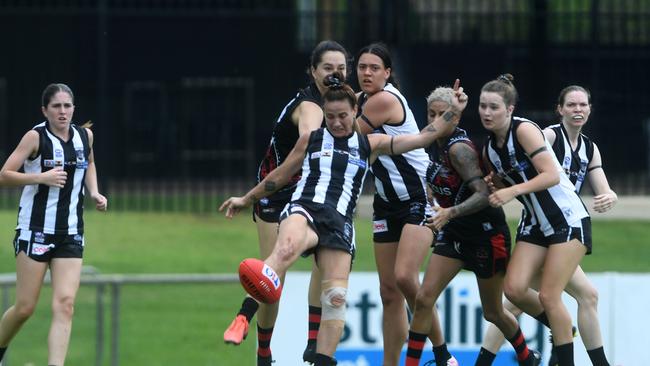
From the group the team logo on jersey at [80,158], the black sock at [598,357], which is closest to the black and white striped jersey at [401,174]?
the black sock at [598,357]

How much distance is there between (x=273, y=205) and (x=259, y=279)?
1562 millimetres

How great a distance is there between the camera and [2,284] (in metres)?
12.1

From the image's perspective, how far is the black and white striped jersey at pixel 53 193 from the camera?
1013 centimetres

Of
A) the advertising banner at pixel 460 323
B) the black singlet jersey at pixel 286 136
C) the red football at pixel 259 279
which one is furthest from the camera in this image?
the advertising banner at pixel 460 323

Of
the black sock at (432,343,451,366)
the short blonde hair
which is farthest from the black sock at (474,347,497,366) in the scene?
the short blonde hair

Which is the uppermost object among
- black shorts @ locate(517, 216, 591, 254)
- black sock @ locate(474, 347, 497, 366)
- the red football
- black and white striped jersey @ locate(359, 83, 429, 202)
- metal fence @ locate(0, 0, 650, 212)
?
metal fence @ locate(0, 0, 650, 212)

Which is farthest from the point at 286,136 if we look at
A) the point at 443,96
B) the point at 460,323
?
the point at 460,323

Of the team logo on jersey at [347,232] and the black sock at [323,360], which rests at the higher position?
the team logo on jersey at [347,232]

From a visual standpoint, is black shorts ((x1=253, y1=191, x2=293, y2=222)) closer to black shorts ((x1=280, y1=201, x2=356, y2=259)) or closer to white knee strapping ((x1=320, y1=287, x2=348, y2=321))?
black shorts ((x1=280, y1=201, x2=356, y2=259))

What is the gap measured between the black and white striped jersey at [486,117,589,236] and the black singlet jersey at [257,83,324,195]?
1312 millimetres

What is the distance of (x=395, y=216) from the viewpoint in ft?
33.0

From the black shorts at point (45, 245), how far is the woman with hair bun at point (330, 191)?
4.36ft

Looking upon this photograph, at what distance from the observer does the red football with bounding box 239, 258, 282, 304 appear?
8.75m

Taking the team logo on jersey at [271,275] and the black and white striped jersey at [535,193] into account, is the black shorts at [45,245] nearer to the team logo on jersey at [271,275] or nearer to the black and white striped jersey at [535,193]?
the team logo on jersey at [271,275]
